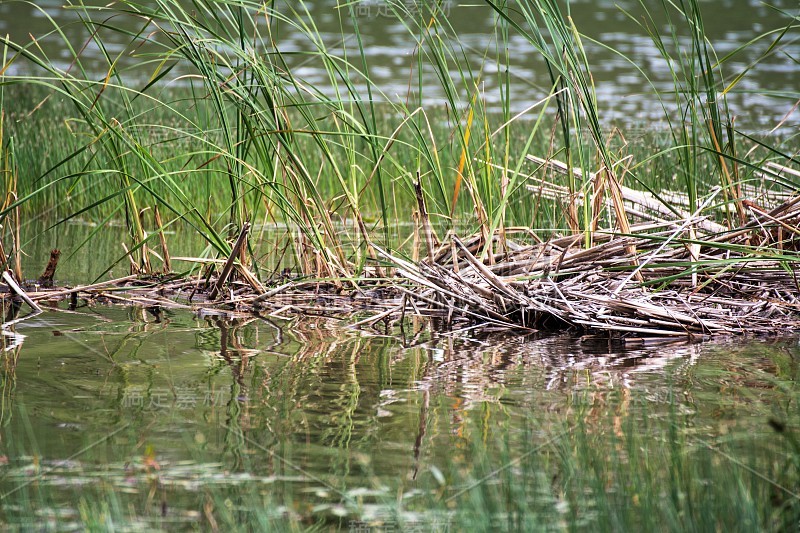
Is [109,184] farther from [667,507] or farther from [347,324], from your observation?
[667,507]

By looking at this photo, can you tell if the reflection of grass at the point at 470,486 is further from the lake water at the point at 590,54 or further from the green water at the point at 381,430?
the lake water at the point at 590,54

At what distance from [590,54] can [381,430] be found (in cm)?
1656

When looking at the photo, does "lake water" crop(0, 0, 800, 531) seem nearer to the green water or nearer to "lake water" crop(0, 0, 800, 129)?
the green water

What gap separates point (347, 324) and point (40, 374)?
4.53 ft

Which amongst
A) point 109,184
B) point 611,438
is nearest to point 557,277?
point 611,438

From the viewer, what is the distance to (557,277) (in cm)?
443

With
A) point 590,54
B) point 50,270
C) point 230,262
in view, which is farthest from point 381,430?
point 590,54

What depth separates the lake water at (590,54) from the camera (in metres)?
12.8

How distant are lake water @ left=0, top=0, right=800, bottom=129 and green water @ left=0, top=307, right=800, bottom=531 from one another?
5.87 meters

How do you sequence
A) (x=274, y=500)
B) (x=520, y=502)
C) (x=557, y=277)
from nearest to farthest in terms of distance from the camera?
(x=520, y=502) < (x=274, y=500) < (x=557, y=277)

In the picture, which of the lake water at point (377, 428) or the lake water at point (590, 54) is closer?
the lake water at point (377, 428)

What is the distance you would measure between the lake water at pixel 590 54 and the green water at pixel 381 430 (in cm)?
587

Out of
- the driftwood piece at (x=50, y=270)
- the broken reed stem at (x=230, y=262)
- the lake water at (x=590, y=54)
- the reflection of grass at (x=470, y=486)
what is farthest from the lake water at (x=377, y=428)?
the lake water at (x=590, y=54)

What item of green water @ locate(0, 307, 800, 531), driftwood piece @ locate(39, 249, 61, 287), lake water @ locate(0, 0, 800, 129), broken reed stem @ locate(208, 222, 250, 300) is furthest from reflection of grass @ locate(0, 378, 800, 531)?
lake water @ locate(0, 0, 800, 129)
